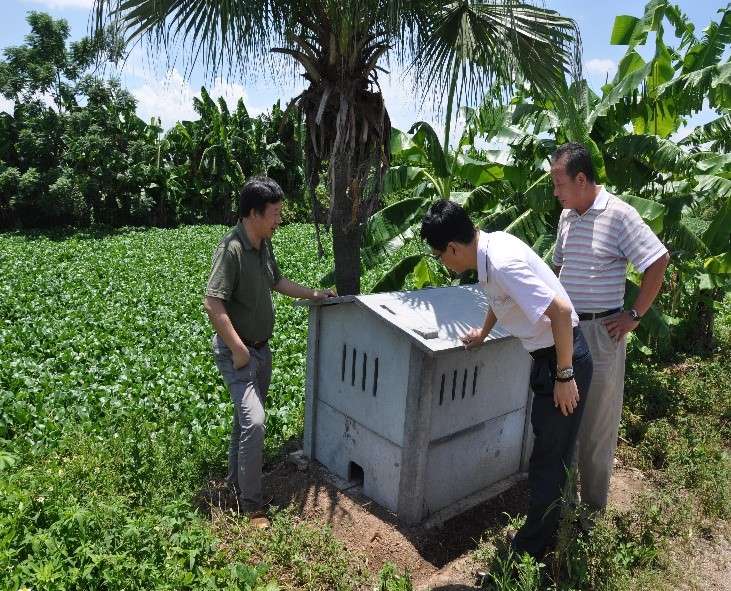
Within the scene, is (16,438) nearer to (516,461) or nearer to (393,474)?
(393,474)

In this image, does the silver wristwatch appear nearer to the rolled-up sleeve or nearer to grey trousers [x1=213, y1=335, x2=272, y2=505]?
the rolled-up sleeve

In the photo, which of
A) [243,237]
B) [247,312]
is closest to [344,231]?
[243,237]

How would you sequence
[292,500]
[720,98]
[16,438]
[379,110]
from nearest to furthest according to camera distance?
[292,500], [379,110], [16,438], [720,98]

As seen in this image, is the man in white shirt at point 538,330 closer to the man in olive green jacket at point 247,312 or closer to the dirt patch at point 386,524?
the dirt patch at point 386,524

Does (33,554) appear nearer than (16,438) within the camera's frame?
Yes

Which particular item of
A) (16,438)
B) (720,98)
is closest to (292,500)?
(16,438)

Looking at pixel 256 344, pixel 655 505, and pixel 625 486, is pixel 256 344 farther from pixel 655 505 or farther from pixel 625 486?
Result: pixel 625 486

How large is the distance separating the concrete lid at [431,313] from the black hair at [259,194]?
2.54 feet

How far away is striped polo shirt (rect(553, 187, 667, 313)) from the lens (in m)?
3.30

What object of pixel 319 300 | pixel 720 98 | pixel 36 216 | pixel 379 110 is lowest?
pixel 36 216

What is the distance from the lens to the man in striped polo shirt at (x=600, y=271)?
3.28 m

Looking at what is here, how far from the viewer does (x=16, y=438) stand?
483 cm

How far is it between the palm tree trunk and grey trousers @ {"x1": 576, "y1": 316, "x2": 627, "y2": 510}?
191 centimetres

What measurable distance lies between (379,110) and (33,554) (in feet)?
11.7
